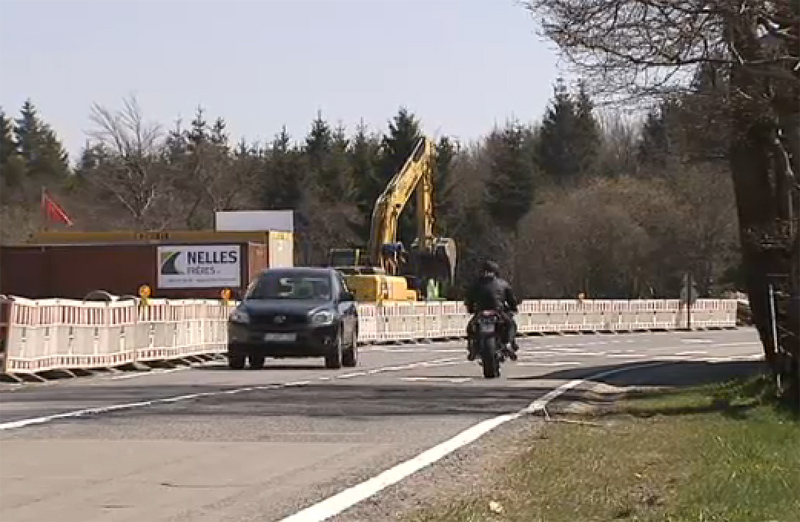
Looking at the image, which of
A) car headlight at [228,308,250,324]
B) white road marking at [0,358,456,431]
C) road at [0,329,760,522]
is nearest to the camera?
road at [0,329,760,522]

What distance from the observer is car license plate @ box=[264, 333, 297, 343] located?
2525 cm

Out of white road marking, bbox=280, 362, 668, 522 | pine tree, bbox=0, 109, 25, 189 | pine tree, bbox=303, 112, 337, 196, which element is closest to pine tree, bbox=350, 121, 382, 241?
pine tree, bbox=303, 112, 337, 196

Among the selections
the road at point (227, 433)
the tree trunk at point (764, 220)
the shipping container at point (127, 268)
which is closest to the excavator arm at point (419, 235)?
the shipping container at point (127, 268)

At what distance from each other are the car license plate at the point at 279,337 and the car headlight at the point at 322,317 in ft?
1.41

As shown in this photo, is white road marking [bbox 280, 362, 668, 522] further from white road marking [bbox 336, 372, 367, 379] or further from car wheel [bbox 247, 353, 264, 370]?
car wheel [bbox 247, 353, 264, 370]

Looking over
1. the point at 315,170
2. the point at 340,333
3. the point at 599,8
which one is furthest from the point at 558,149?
the point at 599,8

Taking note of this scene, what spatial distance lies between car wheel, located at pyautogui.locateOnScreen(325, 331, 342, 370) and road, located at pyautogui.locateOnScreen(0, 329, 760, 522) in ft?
0.72

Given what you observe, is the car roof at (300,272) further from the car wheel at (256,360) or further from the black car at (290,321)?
the car wheel at (256,360)

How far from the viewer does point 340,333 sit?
2605 cm

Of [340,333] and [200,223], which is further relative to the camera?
[200,223]

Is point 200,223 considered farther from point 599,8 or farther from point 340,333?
point 599,8

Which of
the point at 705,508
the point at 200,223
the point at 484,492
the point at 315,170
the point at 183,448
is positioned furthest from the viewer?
the point at 315,170

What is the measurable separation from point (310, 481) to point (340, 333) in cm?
1523

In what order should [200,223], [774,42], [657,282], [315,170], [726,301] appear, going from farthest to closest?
[315,170], [200,223], [657,282], [726,301], [774,42]
